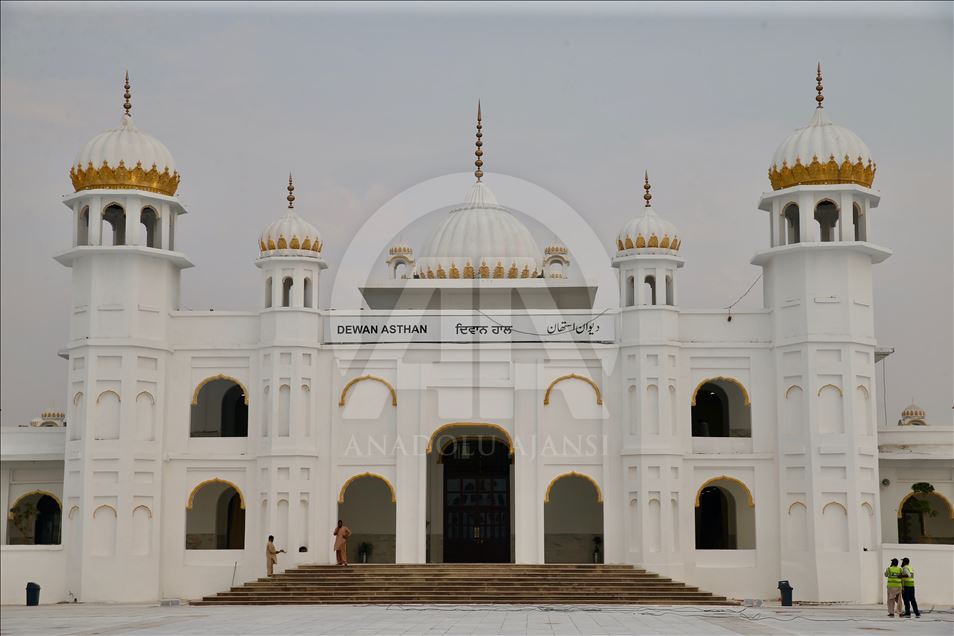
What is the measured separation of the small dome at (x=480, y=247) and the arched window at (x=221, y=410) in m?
5.29

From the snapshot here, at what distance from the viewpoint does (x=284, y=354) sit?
1109 inches

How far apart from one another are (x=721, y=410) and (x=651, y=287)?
3.93 m

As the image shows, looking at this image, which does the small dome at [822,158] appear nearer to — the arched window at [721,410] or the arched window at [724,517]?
the arched window at [721,410]

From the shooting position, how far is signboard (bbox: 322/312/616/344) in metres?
28.6

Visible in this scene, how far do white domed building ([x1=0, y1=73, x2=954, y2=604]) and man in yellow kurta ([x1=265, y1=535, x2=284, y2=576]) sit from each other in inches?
11.0

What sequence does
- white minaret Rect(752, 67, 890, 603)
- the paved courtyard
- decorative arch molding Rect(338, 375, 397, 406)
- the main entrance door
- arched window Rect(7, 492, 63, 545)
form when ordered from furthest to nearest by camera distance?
arched window Rect(7, 492, 63, 545) → the main entrance door → decorative arch molding Rect(338, 375, 397, 406) → white minaret Rect(752, 67, 890, 603) → the paved courtyard

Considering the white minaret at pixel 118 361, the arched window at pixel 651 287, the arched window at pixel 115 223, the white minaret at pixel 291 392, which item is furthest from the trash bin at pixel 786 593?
the arched window at pixel 115 223

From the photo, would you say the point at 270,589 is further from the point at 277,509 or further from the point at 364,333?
the point at 364,333

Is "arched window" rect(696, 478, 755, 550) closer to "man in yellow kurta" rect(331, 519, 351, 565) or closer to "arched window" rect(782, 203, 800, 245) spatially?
"arched window" rect(782, 203, 800, 245)

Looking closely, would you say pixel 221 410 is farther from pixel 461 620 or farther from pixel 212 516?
pixel 461 620

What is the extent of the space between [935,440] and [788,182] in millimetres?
6710

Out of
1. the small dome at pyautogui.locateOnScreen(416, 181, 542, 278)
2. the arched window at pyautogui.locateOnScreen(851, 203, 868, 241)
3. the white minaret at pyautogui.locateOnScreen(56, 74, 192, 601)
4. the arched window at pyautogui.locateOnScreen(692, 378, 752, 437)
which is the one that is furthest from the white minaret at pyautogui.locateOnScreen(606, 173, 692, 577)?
the white minaret at pyautogui.locateOnScreen(56, 74, 192, 601)

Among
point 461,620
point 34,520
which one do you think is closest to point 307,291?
point 34,520

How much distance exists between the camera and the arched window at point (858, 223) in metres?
28.2
